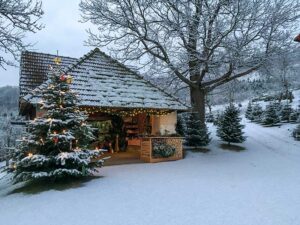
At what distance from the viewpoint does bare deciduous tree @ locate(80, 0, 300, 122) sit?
14.4 m

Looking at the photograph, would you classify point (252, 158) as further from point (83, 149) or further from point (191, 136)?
point (83, 149)

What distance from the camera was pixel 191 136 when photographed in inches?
627

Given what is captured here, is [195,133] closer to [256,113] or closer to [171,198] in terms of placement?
[171,198]

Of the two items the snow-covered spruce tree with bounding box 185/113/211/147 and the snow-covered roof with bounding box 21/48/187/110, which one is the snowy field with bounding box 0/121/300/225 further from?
the snow-covered spruce tree with bounding box 185/113/211/147

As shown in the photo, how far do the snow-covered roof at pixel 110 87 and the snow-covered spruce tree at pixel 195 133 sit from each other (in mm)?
1731

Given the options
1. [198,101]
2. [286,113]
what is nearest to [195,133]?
[198,101]

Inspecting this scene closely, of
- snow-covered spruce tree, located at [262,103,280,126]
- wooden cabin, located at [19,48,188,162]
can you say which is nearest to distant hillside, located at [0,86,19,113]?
wooden cabin, located at [19,48,188,162]

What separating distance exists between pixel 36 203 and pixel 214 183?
4.91 meters

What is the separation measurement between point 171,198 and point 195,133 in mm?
8928

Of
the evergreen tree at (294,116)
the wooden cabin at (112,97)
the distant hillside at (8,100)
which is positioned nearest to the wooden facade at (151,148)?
the wooden cabin at (112,97)

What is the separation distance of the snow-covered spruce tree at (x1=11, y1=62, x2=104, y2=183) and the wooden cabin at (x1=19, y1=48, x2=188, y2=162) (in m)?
1.93

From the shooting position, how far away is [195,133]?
15961 millimetres

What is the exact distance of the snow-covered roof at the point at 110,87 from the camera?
12.4 m

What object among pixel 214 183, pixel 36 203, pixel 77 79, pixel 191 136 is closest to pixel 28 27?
pixel 77 79
